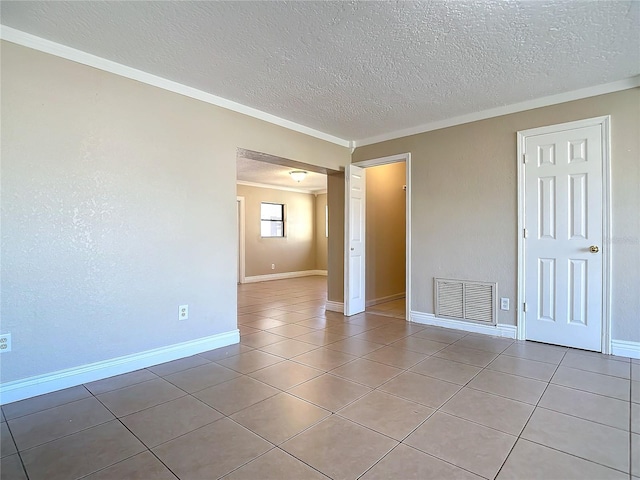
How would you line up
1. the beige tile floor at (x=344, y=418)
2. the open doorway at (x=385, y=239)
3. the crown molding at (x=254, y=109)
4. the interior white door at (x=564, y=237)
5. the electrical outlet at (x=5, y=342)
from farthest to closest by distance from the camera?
the open doorway at (x=385, y=239)
the interior white door at (x=564, y=237)
the crown molding at (x=254, y=109)
the electrical outlet at (x=5, y=342)
the beige tile floor at (x=344, y=418)

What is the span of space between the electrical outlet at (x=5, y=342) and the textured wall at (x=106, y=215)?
33 millimetres

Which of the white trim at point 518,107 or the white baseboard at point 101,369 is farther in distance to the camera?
the white trim at point 518,107

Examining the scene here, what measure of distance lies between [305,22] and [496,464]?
2.65 meters

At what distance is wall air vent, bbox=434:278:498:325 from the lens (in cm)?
378

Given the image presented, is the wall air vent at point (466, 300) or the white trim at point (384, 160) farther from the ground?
the white trim at point (384, 160)

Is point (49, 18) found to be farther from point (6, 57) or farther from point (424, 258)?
point (424, 258)

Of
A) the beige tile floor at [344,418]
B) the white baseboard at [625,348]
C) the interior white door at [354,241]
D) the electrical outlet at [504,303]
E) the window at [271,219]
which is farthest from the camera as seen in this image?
the window at [271,219]

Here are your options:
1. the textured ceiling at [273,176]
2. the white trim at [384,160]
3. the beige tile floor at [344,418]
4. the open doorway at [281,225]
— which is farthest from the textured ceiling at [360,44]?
the open doorway at [281,225]

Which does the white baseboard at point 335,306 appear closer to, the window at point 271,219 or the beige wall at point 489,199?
the beige wall at point 489,199

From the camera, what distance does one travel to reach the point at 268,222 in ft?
30.0

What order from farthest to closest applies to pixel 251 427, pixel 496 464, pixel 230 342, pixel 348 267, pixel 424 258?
pixel 348 267
pixel 424 258
pixel 230 342
pixel 251 427
pixel 496 464

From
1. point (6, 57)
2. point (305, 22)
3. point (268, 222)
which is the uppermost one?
point (305, 22)

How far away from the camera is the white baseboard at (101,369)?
2273 millimetres

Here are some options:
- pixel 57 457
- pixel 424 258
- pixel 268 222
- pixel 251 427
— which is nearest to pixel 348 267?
pixel 424 258
